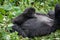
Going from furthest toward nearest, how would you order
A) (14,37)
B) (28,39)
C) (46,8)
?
(46,8) < (28,39) < (14,37)

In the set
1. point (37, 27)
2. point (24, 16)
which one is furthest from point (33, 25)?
point (24, 16)

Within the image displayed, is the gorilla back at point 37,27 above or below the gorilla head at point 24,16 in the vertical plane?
below

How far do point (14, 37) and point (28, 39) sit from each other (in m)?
0.57

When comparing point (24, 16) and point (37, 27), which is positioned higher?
point (24, 16)

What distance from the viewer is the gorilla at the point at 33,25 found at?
12.8 feet

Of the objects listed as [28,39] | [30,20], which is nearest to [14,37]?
[28,39]

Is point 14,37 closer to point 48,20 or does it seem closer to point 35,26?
point 35,26

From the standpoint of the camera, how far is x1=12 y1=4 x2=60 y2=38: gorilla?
392 centimetres

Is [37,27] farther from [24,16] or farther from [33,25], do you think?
[24,16]

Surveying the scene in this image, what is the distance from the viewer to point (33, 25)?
157 inches

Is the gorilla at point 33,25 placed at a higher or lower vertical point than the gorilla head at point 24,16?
lower

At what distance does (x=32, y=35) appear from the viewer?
389 cm

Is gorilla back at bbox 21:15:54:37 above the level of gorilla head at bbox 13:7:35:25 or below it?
below

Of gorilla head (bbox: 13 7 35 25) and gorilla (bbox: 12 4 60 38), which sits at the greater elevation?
gorilla head (bbox: 13 7 35 25)
